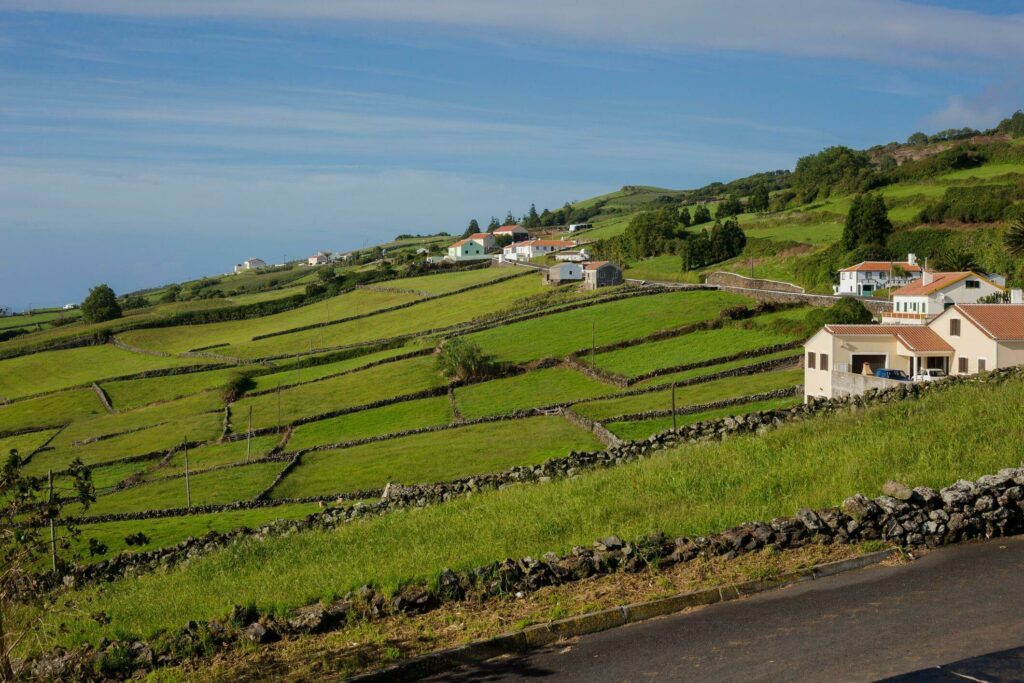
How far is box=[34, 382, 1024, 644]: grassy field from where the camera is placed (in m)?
14.7

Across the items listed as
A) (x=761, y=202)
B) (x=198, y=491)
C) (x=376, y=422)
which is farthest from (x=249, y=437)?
(x=761, y=202)

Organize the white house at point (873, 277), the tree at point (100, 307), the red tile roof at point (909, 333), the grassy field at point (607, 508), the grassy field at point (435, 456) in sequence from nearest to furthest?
the grassy field at point (607, 508) → the red tile roof at point (909, 333) → the grassy field at point (435, 456) → the white house at point (873, 277) → the tree at point (100, 307)

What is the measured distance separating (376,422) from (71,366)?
201ft

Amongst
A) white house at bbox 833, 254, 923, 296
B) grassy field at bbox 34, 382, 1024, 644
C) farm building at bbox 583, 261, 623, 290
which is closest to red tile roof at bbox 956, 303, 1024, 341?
grassy field at bbox 34, 382, 1024, 644

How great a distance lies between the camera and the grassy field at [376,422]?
211 ft

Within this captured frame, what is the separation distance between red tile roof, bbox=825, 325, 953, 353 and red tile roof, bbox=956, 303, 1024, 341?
2.53 m

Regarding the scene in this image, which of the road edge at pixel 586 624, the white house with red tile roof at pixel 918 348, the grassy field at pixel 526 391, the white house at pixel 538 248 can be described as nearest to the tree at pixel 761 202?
the white house at pixel 538 248

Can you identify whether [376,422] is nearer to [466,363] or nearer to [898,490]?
Result: [466,363]

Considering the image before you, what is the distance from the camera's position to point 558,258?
501 feet

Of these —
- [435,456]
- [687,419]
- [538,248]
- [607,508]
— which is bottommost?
[435,456]

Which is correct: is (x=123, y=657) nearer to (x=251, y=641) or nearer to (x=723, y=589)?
(x=251, y=641)

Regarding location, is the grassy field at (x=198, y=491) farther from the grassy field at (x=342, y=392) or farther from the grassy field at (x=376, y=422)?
the grassy field at (x=342, y=392)

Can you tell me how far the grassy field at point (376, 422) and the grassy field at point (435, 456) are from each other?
4.63 m

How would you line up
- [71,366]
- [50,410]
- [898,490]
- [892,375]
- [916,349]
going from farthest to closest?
[71,366] → [50,410] → [916,349] → [892,375] → [898,490]
